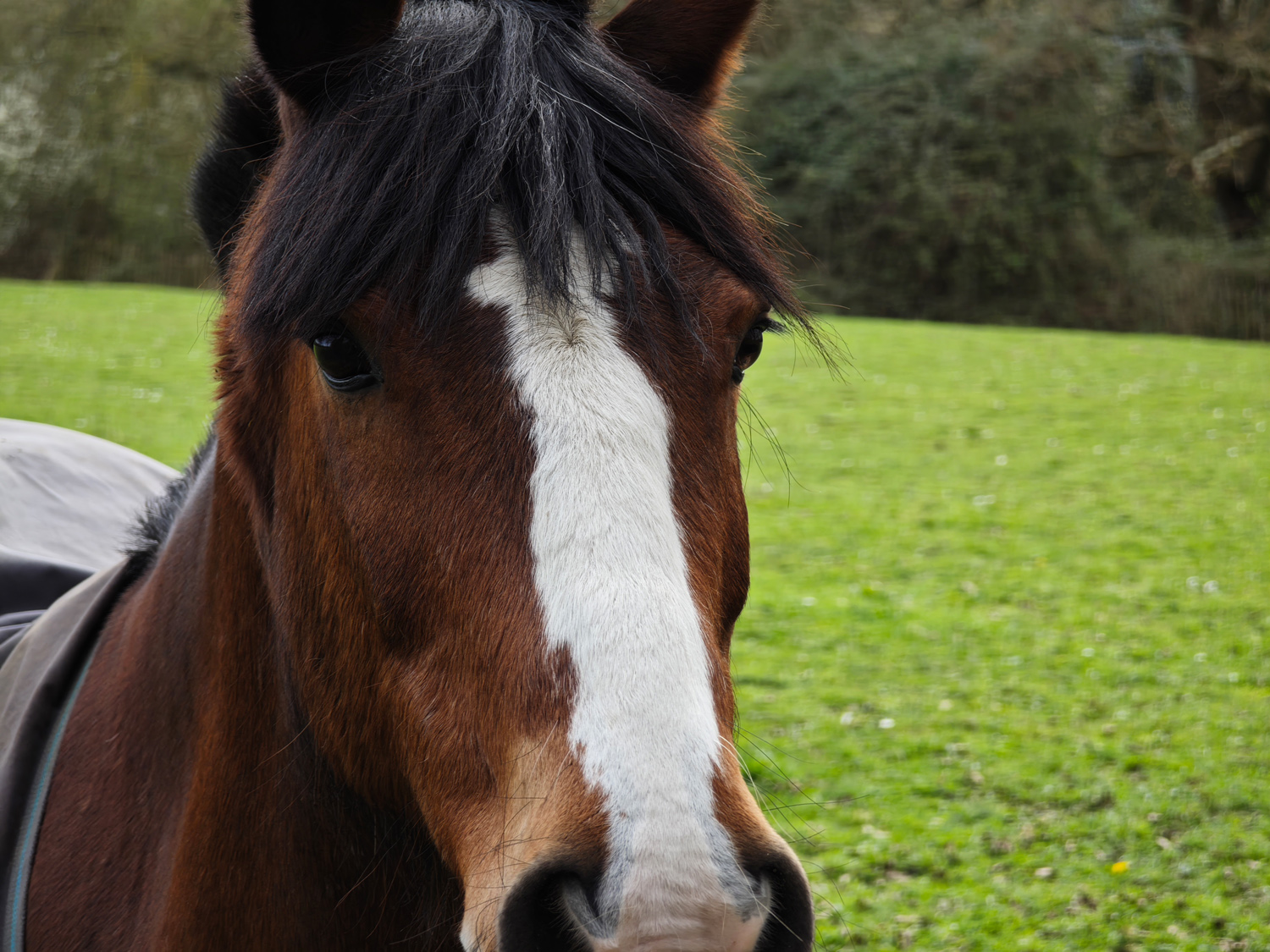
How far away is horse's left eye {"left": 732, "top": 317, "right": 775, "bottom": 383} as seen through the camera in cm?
161

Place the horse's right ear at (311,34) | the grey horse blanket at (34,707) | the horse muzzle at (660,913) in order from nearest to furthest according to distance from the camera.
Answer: the horse muzzle at (660,913) → the horse's right ear at (311,34) → the grey horse blanket at (34,707)

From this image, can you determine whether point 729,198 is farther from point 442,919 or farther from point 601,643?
point 442,919

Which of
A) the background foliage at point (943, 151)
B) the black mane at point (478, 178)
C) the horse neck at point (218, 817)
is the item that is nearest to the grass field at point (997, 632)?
the black mane at point (478, 178)

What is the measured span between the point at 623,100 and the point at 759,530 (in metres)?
7.71

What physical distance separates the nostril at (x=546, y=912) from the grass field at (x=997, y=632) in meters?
0.79

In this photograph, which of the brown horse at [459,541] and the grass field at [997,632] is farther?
the grass field at [997,632]

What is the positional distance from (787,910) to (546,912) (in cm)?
26

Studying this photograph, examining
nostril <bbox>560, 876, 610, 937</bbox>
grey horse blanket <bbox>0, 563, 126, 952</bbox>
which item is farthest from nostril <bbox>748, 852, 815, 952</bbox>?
grey horse blanket <bbox>0, 563, 126, 952</bbox>

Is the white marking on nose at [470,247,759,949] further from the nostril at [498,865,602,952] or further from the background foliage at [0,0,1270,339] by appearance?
the background foliage at [0,0,1270,339]

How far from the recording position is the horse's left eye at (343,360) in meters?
1.39

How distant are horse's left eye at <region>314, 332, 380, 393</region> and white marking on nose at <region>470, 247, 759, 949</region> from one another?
0.18 metres

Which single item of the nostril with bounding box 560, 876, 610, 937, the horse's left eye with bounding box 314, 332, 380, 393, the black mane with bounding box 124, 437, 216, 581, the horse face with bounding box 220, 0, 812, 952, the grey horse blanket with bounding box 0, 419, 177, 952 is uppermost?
the horse's left eye with bounding box 314, 332, 380, 393

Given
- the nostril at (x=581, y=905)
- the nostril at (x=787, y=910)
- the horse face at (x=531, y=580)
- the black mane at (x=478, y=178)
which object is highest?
the black mane at (x=478, y=178)

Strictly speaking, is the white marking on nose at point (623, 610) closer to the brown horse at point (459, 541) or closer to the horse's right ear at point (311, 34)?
the brown horse at point (459, 541)
